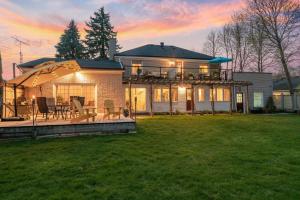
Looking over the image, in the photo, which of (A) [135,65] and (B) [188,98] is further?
(B) [188,98]

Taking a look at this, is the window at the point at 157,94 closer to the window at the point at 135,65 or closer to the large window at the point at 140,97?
the large window at the point at 140,97

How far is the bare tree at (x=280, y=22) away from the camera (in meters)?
27.2

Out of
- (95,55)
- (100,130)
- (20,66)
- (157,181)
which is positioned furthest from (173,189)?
(95,55)

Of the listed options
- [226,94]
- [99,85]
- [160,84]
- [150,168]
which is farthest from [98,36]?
[150,168]

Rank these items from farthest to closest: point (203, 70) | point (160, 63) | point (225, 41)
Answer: point (225, 41)
point (203, 70)
point (160, 63)

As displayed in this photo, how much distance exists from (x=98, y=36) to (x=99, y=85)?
29359mm

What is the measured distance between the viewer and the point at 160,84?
21.1 meters

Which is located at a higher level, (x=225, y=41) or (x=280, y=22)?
(x=225, y=41)

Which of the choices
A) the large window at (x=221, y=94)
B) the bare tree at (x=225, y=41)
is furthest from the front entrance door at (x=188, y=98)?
the bare tree at (x=225, y=41)

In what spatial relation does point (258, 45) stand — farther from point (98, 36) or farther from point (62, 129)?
point (62, 129)

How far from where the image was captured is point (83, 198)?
14.7ft

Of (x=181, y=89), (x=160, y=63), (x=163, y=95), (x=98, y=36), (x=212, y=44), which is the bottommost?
(x=163, y=95)

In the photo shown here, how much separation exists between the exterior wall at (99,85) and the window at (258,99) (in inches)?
563

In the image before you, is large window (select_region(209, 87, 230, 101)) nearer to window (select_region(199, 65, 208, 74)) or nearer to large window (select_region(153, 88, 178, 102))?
window (select_region(199, 65, 208, 74))
